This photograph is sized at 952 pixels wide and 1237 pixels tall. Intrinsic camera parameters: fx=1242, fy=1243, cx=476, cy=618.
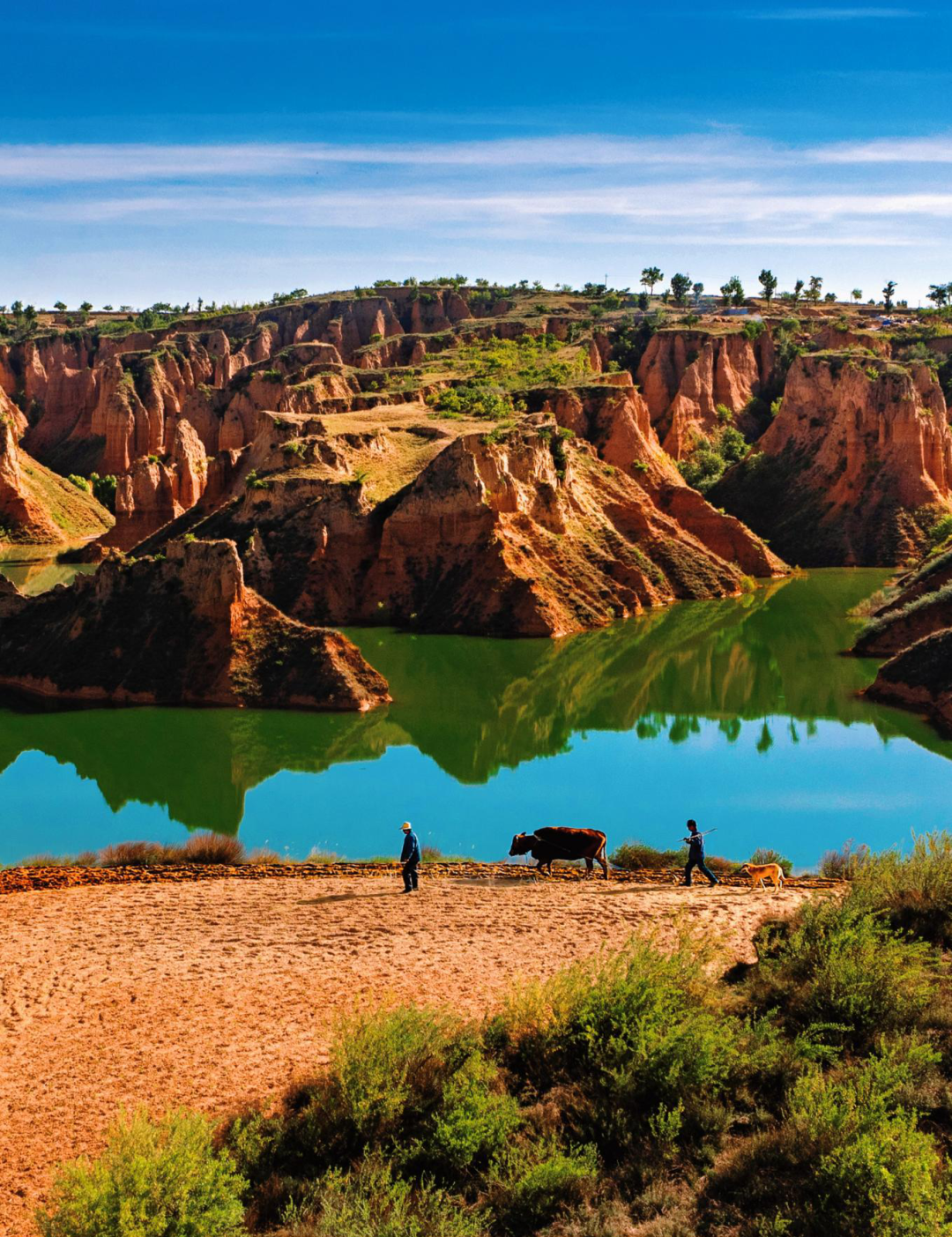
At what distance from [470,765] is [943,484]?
174ft

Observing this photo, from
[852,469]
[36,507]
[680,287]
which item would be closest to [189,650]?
[852,469]

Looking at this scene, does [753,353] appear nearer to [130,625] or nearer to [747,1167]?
[130,625]

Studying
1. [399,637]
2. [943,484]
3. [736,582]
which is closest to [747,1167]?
[399,637]

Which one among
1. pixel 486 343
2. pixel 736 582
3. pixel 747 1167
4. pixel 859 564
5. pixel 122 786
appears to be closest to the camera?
pixel 747 1167

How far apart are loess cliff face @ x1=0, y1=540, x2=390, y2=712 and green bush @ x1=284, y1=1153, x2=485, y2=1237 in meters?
26.2

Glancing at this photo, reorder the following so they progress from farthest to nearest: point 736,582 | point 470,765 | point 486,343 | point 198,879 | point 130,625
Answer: point 486,343 → point 736,582 → point 130,625 → point 470,765 → point 198,879

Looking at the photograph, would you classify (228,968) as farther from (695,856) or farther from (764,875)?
(764,875)

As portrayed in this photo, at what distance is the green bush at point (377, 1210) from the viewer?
9977 millimetres

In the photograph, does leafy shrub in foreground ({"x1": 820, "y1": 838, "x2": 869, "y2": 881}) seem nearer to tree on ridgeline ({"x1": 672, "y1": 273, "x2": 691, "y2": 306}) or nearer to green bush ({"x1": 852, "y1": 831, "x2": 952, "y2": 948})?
green bush ({"x1": 852, "y1": 831, "x2": 952, "y2": 948})

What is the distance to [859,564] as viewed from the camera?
237 ft

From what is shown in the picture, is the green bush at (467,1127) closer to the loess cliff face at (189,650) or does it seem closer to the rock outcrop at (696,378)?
the loess cliff face at (189,650)

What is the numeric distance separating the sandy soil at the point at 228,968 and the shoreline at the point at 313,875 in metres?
0.57

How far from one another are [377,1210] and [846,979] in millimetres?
5655

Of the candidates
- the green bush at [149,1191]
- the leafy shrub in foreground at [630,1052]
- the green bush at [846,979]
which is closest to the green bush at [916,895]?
the green bush at [846,979]
